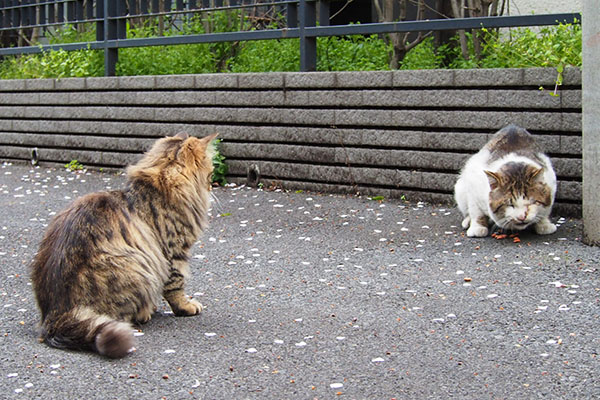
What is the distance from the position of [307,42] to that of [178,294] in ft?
16.0

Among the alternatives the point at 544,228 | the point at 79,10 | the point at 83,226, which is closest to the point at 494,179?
the point at 544,228

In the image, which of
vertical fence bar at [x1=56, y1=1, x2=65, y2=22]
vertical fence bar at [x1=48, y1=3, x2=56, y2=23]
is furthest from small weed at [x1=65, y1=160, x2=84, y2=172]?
vertical fence bar at [x1=48, y1=3, x2=56, y2=23]

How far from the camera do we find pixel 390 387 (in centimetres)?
351

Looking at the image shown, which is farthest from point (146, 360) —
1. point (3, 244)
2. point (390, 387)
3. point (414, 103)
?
point (414, 103)

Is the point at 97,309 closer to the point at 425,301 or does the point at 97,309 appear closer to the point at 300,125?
the point at 425,301

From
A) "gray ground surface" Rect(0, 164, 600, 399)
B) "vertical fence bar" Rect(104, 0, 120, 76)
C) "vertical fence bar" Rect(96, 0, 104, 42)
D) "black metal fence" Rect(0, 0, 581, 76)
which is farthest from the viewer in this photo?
"vertical fence bar" Rect(96, 0, 104, 42)

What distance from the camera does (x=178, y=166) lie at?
4.61 meters

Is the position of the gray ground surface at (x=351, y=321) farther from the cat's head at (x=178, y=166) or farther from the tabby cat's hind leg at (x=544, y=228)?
the cat's head at (x=178, y=166)

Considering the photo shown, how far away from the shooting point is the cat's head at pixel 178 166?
15.0 ft

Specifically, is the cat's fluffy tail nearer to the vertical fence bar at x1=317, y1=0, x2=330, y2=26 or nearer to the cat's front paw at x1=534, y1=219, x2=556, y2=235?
the cat's front paw at x1=534, y1=219, x2=556, y2=235

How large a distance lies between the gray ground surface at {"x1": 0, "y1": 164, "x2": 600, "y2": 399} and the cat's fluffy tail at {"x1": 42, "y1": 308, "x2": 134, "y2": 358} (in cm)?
7

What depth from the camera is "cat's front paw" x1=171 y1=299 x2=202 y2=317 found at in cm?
459

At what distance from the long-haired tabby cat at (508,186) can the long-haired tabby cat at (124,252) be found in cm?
257

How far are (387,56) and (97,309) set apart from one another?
6510 mm
